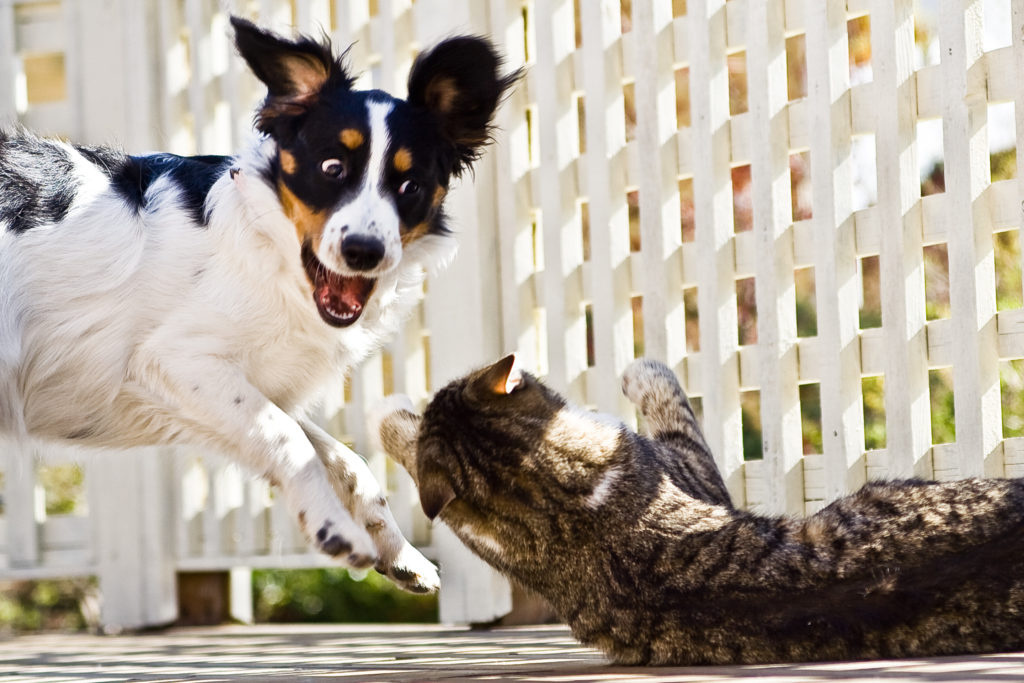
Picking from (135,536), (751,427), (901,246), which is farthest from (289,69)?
(751,427)

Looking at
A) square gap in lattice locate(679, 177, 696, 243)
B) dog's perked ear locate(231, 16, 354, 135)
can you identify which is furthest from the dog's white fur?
square gap in lattice locate(679, 177, 696, 243)

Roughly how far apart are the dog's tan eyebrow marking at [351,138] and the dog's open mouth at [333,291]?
25cm

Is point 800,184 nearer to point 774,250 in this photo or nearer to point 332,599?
point 774,250

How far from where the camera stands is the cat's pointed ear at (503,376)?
8.64ft

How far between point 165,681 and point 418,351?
1.97 meters

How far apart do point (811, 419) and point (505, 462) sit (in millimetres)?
4397

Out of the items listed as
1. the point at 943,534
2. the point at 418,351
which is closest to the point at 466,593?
the point at 418,351

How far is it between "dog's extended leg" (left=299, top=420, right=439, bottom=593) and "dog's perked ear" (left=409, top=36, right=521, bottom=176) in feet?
2.63

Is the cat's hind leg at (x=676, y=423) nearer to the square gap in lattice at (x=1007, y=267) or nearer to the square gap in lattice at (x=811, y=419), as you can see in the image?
the square gap in lattice at (x=811, y=419)

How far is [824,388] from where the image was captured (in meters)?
3.32

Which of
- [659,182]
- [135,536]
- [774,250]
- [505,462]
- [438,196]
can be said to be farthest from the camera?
[135,536]

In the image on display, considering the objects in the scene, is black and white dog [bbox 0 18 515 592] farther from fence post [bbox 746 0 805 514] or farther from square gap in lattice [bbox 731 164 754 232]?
square gap in lattice [bbox 731 164 754 232]

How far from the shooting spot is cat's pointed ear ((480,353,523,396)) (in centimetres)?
263

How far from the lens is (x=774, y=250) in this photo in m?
3.46
